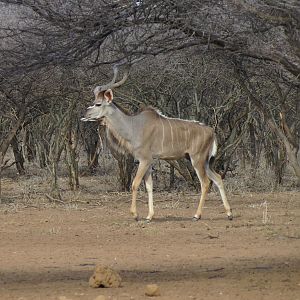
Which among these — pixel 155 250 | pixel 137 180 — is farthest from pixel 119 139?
pixel 155 250

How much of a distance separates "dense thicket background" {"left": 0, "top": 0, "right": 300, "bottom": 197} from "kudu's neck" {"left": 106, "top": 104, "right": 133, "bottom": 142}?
1.09 meters

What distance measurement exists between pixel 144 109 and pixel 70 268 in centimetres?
639

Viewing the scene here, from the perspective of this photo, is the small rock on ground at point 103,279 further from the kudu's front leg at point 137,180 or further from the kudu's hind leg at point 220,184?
the kudu's hind leg at point 220,184

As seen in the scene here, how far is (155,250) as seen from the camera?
35.9ft

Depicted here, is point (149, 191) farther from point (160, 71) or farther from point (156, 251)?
point (160, 71)

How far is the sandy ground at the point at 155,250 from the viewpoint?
812cm

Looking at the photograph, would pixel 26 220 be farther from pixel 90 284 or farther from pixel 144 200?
pixel 90 284

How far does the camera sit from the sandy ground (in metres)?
8.12

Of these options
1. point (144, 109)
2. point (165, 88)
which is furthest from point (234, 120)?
point (144, 109)

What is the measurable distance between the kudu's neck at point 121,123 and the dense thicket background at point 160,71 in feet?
3.57

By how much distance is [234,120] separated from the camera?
21.6 metres

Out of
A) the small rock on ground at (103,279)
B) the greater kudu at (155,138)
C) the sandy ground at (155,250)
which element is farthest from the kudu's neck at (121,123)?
the small rock on ground at (103,279)

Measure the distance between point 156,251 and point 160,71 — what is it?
910 centimetres

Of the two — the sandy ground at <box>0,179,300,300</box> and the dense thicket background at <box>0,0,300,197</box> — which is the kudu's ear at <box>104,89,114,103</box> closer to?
the dense thicket background at <box>0,0,300,197</box>
